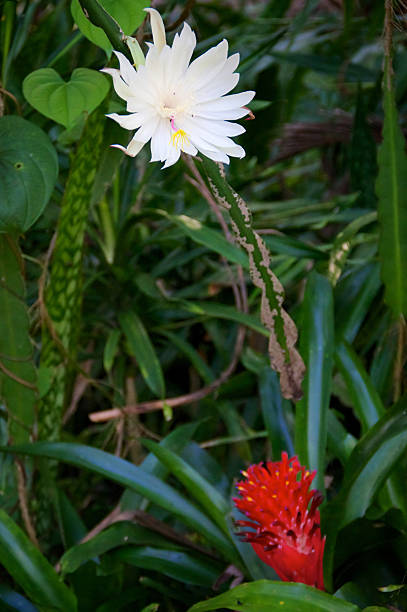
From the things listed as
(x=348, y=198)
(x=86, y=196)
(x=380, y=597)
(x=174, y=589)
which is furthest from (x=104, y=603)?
(x=348, y=198)

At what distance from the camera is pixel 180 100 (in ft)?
1.37

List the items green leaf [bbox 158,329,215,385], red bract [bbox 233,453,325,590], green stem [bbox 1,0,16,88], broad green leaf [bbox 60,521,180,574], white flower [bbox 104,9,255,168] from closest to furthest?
white flower [bbox 104,9,255,168] < red bract [bbox 233,453,325,590] < broad green leaf [bbox 60,521,180,574] < green stem [bbox 1,0,16,88] < green leaf [bbox 158,329,215,385]

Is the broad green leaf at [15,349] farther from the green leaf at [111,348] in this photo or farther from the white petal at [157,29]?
the white petal at [157,29]

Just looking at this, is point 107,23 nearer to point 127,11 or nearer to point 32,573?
point 127,11

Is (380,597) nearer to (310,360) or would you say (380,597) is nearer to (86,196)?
(310,360)

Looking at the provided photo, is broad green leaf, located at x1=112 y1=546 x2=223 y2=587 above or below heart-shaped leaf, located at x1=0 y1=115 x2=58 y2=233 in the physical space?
below

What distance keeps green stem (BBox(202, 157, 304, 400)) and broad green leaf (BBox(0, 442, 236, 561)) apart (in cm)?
16

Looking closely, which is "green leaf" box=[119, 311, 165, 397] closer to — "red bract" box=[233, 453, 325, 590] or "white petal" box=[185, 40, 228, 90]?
"red bract" box=[233, 453, 325, 590]

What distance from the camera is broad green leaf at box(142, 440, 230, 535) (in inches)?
25.1

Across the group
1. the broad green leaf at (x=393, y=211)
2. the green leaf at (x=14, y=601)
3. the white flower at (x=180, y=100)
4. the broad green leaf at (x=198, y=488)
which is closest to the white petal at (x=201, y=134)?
the white flower at (x=180, y=100)

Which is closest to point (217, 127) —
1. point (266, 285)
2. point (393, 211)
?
point (266, 285)

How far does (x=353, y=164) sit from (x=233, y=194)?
0.62m

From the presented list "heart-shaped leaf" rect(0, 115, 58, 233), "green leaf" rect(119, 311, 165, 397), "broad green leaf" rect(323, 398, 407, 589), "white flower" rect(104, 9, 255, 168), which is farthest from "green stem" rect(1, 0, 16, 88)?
"broad green leaf" rect(323, 398, 407, 589)

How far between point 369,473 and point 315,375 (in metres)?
0.12
